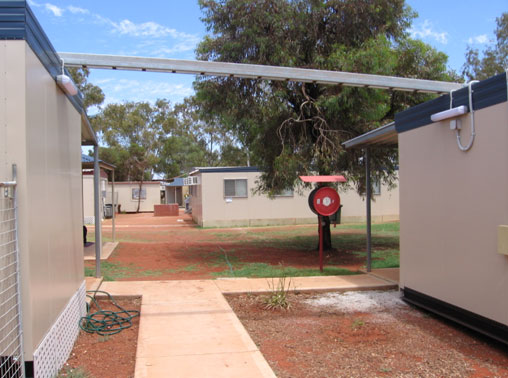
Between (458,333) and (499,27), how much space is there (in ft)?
116

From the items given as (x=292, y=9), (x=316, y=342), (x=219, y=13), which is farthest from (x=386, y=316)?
(x=219, y=13)

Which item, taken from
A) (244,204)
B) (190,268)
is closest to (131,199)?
(244,204)

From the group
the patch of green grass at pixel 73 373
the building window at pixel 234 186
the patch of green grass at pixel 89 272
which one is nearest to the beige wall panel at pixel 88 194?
the building window at pixel 234 186

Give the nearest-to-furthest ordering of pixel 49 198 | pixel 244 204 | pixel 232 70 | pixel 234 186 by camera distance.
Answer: pixel 49 198, pixel 232 70, pixel 234 186, pixel 244 204

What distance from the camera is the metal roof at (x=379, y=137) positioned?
268 inches

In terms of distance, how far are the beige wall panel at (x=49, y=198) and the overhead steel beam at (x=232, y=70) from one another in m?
0.56

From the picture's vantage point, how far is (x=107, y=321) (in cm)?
553

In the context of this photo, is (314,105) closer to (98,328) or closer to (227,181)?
(98,328)

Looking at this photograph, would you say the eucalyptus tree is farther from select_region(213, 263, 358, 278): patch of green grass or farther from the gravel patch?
the gravel patch

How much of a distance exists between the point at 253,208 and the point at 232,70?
1591 cm

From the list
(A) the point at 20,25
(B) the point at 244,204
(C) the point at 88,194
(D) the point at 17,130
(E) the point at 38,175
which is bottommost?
(B) the point at 244,204

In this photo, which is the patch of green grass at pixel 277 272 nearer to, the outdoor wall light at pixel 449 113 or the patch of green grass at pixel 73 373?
the outdoor wall light at pixel 449 113

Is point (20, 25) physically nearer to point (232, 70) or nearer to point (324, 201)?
point (232, 70)

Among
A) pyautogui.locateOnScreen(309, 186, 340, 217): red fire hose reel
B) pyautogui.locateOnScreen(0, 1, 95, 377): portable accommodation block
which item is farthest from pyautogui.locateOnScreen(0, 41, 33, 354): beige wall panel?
pyautogui.locateOnScreen(309, 186, 340, 217): red fire hose reel
